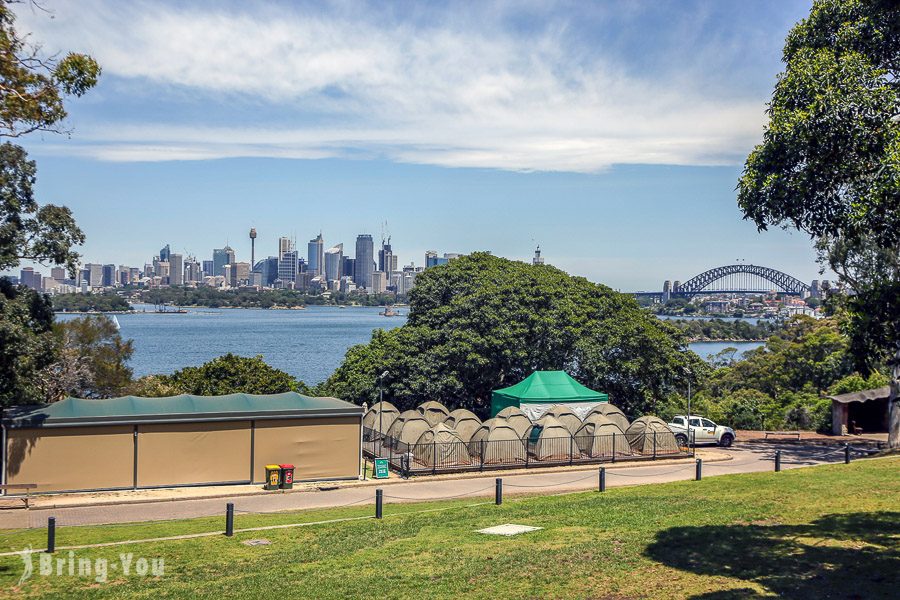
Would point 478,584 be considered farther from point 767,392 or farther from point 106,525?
point 767,392

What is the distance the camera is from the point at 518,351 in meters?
41.3

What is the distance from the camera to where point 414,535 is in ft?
54.0

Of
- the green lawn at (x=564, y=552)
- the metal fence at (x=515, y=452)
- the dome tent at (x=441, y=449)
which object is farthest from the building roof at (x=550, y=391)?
the green lawn at (x=564, y=552)

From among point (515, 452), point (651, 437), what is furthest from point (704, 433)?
point (515, 452)

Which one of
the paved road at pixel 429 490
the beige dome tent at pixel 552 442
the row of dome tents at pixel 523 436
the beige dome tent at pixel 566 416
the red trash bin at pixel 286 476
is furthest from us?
the beige dome tent at pixel 566 416

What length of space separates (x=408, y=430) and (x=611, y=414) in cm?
933

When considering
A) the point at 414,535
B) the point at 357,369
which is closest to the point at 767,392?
the point at 357,369

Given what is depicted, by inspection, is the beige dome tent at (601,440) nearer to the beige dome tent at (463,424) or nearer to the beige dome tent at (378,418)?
the beige dome tent at (463,424)

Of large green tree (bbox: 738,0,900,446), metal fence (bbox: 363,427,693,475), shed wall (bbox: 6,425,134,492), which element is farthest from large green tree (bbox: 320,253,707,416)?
large green tree (bbox: 738,0,900,446)

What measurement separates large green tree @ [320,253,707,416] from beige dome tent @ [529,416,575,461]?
9.13m

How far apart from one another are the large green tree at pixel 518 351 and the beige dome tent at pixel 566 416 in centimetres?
704

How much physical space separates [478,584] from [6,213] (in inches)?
899

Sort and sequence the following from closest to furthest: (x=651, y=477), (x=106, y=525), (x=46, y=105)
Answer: (x=46, y=105) < (x=106, y=525) < (x=651, y=477)

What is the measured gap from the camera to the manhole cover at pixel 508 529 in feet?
52.7
